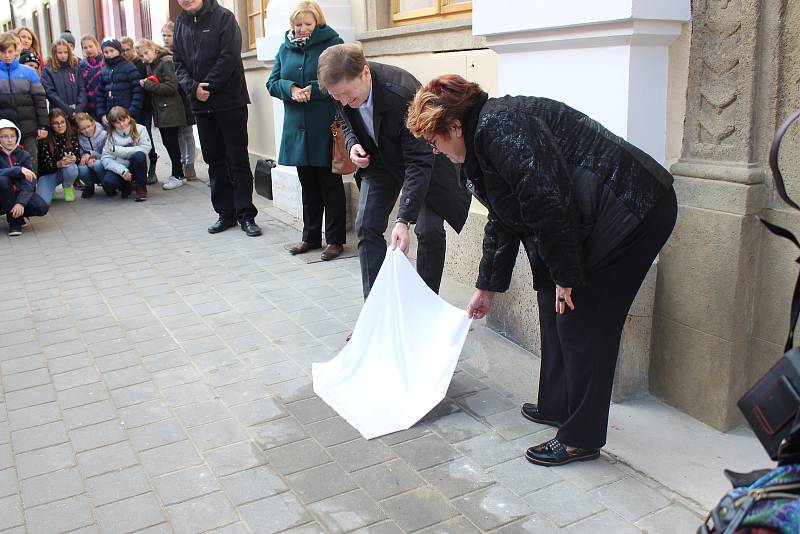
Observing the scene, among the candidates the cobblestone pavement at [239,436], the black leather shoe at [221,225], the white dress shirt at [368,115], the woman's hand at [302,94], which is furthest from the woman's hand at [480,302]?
the black leather shoe at [221,225]

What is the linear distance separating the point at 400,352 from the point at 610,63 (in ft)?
5.52

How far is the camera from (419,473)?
10.6 ft

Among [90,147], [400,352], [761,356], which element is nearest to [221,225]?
[90,147]

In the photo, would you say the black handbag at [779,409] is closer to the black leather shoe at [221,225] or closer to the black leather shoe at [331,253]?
the black leather shoe at [331,253]

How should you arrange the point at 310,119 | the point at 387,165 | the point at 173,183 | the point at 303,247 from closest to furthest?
the point at 387,165 → the point at 310,119 → the point at 303,247 → the point at 173,183

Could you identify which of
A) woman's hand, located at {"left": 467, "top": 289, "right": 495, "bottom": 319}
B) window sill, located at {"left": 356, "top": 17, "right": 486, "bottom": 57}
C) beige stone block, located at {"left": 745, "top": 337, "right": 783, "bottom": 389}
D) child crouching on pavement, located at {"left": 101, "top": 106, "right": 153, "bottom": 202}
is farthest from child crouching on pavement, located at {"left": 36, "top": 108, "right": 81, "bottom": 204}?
beige stone block, located at {"left": 745, "top": 337, "right": 783, "bottom": 389}

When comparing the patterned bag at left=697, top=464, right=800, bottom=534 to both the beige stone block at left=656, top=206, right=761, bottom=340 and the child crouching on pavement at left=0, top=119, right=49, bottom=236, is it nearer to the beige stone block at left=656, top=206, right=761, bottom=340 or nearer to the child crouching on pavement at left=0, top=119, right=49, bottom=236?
the beige stone block at left=656, top=206, right=761, bottom=340

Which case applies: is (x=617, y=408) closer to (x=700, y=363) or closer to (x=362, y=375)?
(x=700, y=363)

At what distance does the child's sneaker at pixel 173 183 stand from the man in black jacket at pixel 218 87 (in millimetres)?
2678

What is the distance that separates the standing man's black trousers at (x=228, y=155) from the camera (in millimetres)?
7176

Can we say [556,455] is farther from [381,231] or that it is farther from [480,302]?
[381,231]

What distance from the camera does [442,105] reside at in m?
2.91

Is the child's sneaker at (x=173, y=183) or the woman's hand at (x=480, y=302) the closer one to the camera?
the woman's hand at (x=480, y=302)

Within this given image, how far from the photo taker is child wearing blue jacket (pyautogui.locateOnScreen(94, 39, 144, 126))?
32.2 ft
